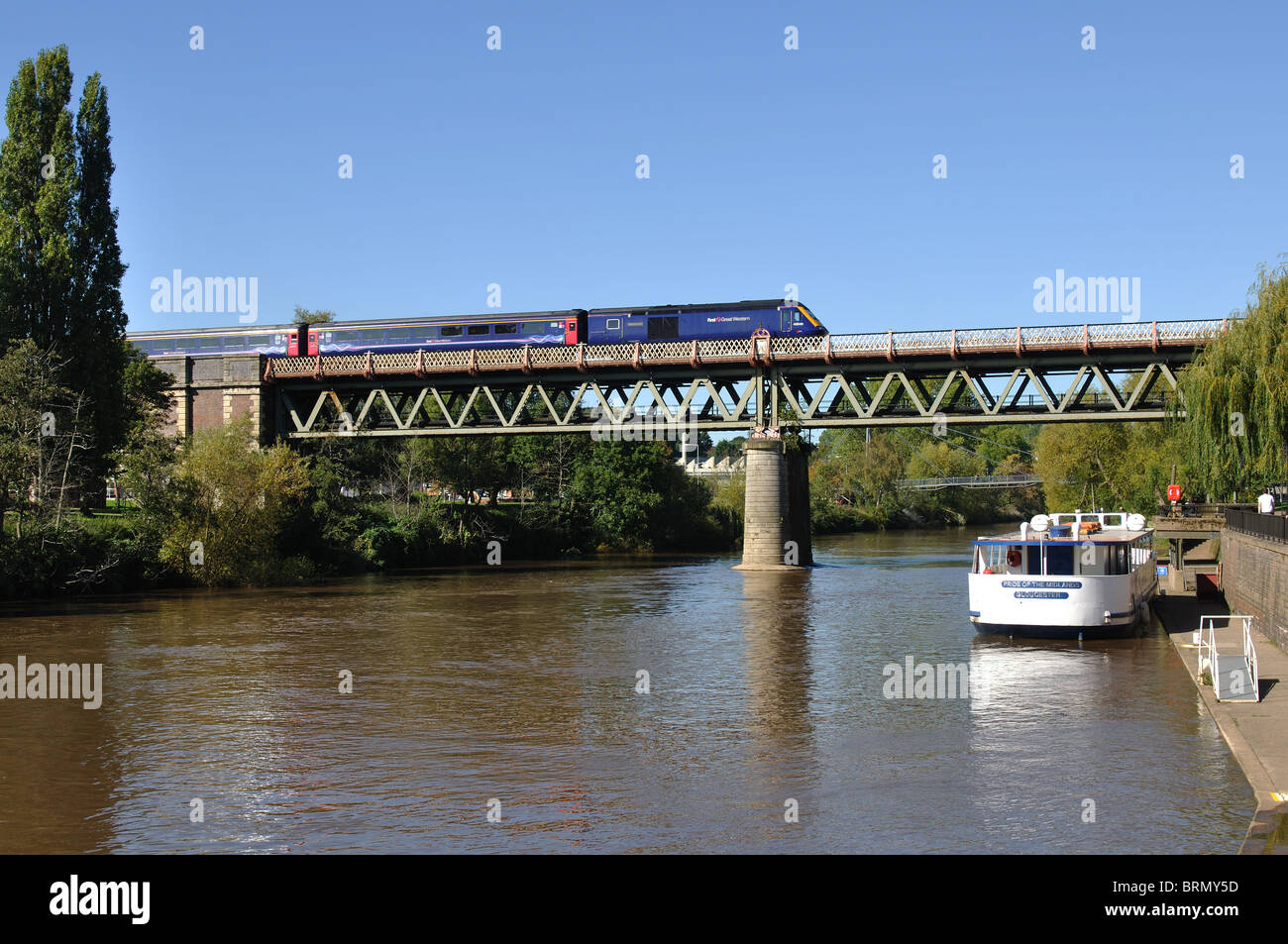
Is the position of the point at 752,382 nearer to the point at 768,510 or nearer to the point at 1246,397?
the point at 768,510

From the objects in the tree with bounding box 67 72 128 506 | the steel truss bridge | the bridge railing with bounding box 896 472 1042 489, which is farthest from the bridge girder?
the bridge railing with bounding box 896 472 1042 489

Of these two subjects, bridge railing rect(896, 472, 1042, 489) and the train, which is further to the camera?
bridge railing rect(896, 472, 1042, 489)

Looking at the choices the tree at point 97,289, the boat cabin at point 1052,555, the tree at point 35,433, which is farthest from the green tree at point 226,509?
the boat cabin at point 1052,555

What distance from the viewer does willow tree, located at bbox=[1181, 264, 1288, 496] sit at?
3909 centimetres

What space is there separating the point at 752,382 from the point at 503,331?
1409cm

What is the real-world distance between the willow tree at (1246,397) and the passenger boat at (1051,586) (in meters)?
12.9

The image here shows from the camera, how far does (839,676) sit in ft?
83.7

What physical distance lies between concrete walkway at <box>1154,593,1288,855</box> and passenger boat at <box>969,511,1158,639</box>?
181 cm

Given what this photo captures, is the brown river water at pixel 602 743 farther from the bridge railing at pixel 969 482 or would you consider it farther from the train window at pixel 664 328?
the bridge railing at pixel 969 482

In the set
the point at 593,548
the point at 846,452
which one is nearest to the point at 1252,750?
the point at 593,548

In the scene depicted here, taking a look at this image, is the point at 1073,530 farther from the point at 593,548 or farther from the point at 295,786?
the point at 593,548

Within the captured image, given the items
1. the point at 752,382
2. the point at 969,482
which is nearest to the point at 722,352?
the point at 752,382

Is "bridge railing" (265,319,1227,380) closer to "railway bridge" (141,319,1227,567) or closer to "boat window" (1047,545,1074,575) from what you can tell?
"railway bridge" (141,319,1227,567)
